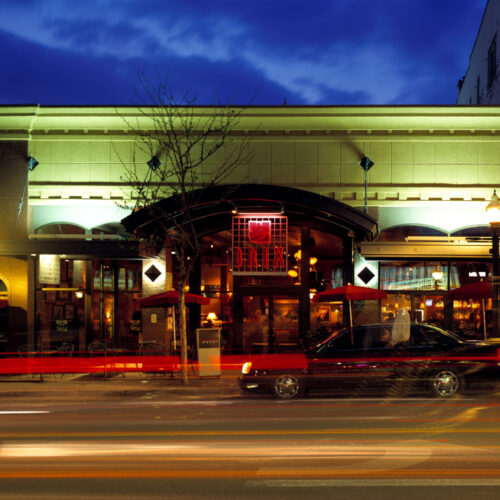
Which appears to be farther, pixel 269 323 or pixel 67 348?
pixel 269 323

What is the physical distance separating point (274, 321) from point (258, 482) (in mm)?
14315

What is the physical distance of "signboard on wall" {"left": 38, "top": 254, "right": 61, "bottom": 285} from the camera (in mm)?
21391

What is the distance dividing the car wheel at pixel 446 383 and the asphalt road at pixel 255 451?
88 cm

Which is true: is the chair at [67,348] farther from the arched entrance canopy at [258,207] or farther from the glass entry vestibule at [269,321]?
the glass entry vestibule at [269,321]

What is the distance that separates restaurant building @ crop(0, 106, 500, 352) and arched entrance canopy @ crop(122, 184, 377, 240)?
0.86 m

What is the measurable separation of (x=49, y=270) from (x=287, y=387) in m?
10.4

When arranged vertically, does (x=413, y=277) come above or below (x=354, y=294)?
above

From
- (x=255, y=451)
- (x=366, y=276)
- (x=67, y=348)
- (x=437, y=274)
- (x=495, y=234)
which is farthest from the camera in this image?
(x=437, y=274)

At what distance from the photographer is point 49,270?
2158cm

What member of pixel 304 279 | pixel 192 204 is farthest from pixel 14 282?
pixel 304 279

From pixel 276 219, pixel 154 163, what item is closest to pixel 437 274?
pixel 276 219

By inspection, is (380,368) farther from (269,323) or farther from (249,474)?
(269,323)

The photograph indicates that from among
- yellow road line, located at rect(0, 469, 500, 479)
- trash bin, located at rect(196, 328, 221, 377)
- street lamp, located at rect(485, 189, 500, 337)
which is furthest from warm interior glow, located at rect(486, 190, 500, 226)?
yellow road line, located at rect(0, 469, 500, 479)

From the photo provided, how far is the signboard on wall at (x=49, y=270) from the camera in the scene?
2139 centimetres
